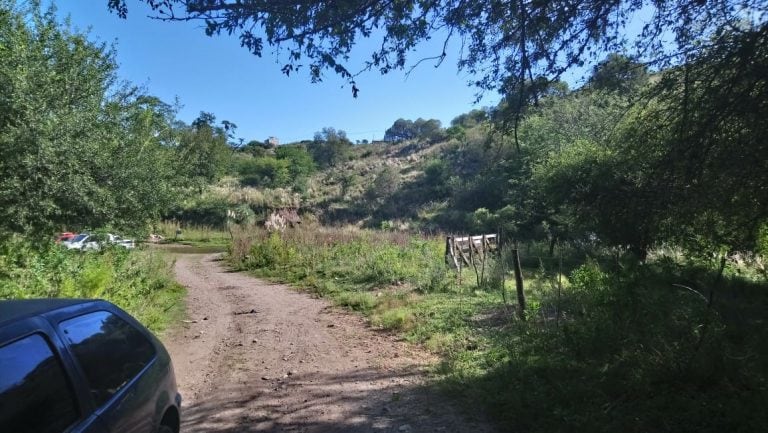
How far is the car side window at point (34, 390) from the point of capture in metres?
2.12

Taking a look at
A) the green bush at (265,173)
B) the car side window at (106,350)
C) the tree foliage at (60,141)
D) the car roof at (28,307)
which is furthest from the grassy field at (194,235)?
the car roof at (28,307)

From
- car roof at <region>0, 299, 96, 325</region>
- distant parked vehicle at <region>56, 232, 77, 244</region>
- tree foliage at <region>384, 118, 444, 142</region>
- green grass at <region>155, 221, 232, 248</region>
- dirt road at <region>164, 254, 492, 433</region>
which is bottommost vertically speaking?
dirt road at <region>164, 254, 492, 433</region>

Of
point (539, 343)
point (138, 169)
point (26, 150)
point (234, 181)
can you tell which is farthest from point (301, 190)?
point (539, 343)

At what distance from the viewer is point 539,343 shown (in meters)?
6.61

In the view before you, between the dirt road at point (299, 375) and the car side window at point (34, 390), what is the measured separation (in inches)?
123

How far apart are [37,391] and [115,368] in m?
0.72

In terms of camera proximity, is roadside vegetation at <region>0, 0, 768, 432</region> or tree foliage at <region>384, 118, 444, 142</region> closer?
roadside vegetation at <region>0, 0, 768, 432</region>

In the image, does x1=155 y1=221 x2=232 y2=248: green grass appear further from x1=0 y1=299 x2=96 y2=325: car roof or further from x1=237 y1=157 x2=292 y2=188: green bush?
x1=0 y1=299 x2=96 y2=325: car roof

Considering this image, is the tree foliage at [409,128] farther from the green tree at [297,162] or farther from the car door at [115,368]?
the car door at [115,368]

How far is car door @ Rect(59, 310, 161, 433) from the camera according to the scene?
2703 millimetres

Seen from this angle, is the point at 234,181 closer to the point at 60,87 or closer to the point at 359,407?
the point at 60,87

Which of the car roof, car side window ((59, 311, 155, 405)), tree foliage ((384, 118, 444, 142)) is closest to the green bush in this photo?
tree foliage ((384, 118, 444, 142))

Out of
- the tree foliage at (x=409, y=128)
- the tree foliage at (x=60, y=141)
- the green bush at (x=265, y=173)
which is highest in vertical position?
the tree foliage at (x=409, y=128)

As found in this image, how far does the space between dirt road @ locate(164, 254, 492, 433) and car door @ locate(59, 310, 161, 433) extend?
7.45 feet
